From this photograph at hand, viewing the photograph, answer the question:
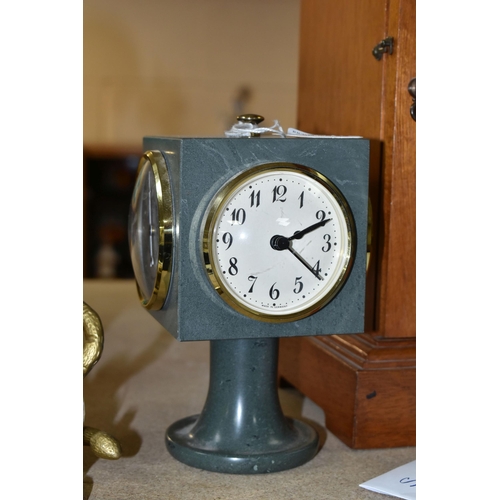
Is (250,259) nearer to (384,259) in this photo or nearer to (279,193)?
(279,193)

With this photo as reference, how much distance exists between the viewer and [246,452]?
1.00 metres

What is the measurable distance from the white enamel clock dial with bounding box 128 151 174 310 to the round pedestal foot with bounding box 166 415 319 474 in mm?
178

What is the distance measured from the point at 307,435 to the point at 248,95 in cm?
320

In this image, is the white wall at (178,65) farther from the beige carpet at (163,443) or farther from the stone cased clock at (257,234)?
the stone cased clock at (257,234)

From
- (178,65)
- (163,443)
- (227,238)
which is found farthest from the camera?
(178,65)

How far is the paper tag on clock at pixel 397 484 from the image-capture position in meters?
0.91

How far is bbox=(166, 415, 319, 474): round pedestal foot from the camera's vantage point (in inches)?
38.8

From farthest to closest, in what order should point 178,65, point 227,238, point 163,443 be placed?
1. point 178,65
2. point 163,443
3. point 227,238

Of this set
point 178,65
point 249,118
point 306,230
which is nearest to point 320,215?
point 306,230

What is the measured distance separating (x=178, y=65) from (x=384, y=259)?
3096 mm

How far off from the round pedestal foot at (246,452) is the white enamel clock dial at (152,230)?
0.18 metres
